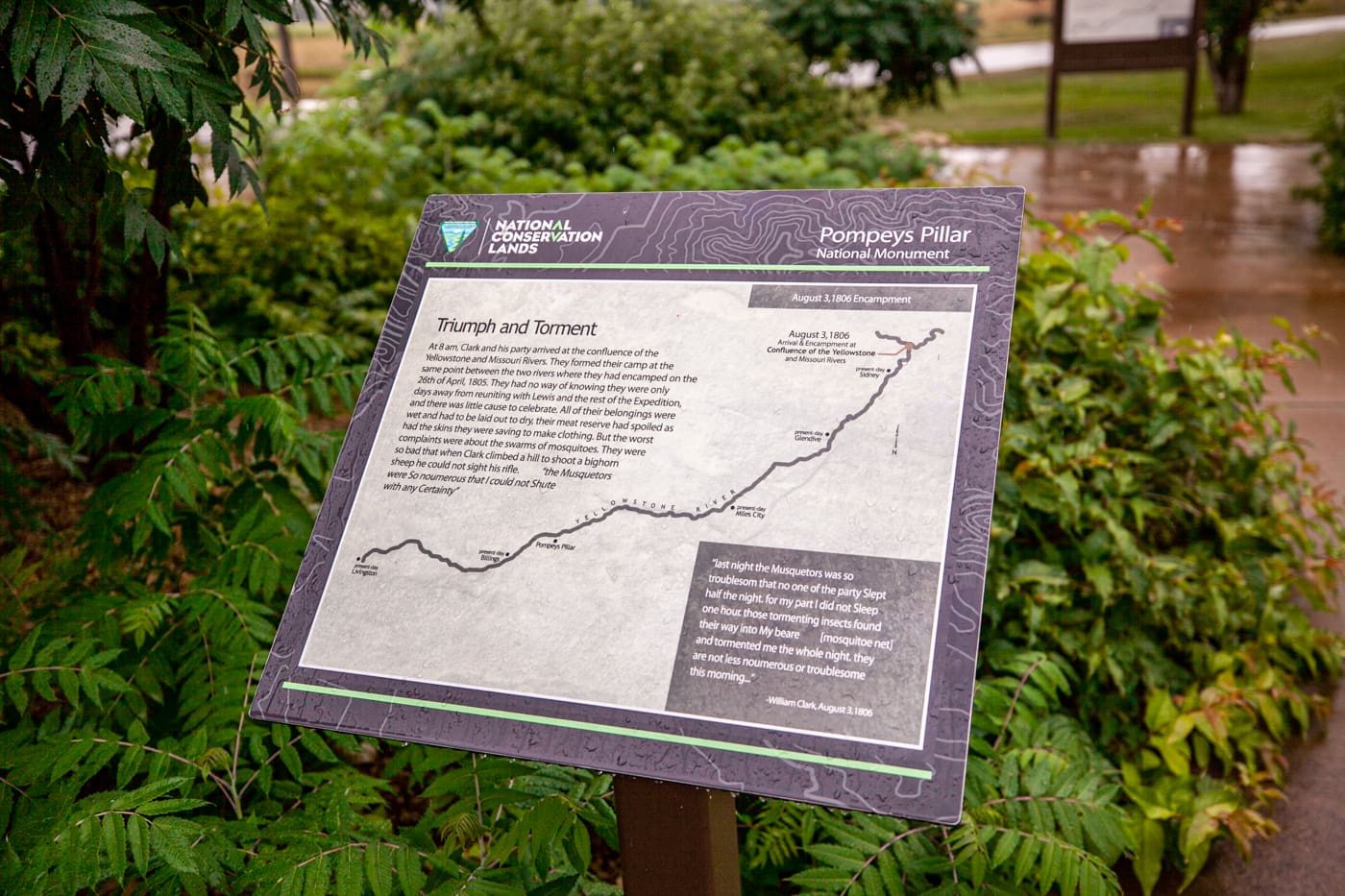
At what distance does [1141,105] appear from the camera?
53.0ft

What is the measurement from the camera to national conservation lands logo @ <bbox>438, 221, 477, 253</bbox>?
6.19ft

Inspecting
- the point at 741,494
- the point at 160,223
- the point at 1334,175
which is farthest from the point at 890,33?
the point at 741,494

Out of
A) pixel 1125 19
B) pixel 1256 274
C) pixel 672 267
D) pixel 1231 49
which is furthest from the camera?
pixel 1231 49

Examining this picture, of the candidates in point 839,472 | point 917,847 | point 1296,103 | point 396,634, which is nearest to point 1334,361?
point 917,847

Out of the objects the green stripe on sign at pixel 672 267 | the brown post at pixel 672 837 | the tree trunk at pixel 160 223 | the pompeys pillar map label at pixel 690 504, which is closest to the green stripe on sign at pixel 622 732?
the pompeys pillar map label at pixel 690 504

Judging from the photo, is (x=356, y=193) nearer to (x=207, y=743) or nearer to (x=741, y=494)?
(x=207, y=743)

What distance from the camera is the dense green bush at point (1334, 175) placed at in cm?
719

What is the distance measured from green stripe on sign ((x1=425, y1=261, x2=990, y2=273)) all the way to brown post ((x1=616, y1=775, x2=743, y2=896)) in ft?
2.63

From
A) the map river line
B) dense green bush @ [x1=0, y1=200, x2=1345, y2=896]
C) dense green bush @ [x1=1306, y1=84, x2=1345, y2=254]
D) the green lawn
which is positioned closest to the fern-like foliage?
dense green bush @ [x1=0, y1=200, x2=1345, y2=896]

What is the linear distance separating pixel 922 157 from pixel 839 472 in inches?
288

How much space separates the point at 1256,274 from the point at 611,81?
4.72 m

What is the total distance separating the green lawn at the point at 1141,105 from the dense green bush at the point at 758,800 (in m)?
9.43

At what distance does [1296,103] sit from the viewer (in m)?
15.0

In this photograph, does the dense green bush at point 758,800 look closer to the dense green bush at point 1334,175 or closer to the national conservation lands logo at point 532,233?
the national conservation lands logo at point 532,233
